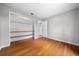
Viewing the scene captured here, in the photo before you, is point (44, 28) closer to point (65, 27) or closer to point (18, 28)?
point (65, 27)

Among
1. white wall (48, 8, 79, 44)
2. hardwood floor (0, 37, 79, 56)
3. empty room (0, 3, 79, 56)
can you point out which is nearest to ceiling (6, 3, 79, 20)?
empty room (0, 3, 79, 56)

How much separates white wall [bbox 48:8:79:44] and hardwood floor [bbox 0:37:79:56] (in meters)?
0.21

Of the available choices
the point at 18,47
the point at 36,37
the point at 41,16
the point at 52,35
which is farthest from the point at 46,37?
the point at 18,47

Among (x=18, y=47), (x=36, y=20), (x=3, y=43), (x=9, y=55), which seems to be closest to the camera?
(x=9, y=55)

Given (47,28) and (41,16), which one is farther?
(41,16)

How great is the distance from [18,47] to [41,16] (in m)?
1.22

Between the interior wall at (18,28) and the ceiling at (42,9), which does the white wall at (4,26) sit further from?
the ceiling at (42,9)

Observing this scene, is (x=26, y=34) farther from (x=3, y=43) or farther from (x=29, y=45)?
(x=3, y=43)

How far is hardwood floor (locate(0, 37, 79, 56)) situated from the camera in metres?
1.84

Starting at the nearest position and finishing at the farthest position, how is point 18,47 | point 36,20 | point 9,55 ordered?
point 9,55 → point 18,47 → point 36,20

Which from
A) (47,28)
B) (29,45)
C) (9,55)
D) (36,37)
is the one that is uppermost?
(47,28)

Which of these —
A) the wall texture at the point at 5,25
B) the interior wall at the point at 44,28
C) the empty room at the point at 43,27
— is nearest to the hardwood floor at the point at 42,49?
the empty room at the point at 43,27

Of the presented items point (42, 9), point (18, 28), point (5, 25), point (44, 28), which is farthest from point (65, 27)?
point (5, 25)

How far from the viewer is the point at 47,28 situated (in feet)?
7.20
